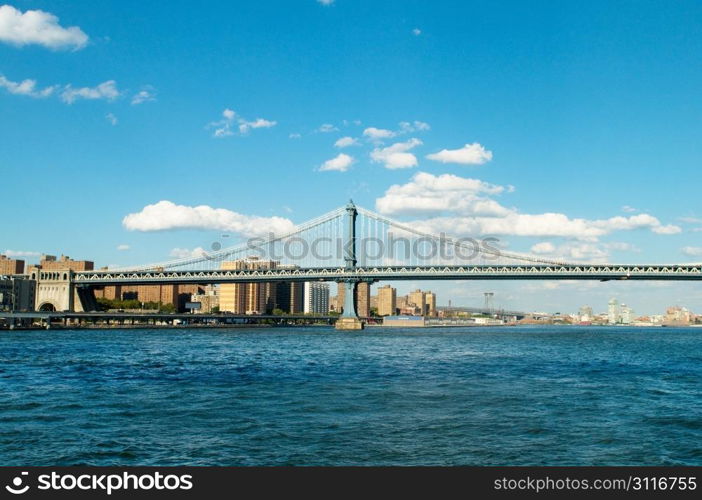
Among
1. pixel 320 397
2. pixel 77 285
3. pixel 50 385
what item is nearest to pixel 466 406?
pixel 320 397

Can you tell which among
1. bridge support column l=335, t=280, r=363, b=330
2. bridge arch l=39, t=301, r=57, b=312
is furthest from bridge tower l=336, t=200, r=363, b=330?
bridge arch l=39, t=301, r=57, b=312

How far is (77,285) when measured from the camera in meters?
117

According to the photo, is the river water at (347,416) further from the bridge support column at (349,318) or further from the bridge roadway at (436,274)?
the bridge support column at (349,318)

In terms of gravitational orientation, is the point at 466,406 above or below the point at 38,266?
below

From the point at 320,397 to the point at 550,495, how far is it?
1336 centimetres

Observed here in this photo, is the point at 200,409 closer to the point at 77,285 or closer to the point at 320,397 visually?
the point at 320,397

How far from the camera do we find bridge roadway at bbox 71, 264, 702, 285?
3438 inches

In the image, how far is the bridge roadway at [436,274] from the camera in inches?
3438

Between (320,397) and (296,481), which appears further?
(320,397)

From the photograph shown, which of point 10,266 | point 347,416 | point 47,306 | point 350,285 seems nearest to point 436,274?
point 350,285

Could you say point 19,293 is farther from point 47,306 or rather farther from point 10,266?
point 10,266

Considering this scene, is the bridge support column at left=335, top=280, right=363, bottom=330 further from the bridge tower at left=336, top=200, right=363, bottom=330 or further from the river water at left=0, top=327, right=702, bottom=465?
the river water at left=0, top=327, right=702, bottom=465

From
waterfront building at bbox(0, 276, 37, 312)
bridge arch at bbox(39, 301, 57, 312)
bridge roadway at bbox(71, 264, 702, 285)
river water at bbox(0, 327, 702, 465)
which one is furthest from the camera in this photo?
waterfront building at bbox(0, 276, 37, 312)

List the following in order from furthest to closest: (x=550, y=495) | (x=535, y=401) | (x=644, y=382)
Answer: (x=644, y=382) → (x=535, y=401) → (x=550, y=495)
